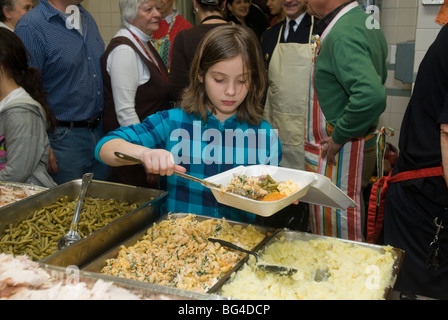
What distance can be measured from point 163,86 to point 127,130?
1.28 meters

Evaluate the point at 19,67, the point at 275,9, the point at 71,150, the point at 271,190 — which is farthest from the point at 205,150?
A: the point at 275,9

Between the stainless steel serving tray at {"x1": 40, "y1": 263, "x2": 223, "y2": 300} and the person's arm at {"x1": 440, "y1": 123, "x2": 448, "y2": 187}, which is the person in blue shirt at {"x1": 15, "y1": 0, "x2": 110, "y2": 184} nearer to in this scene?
the stainless steel serving tray at {"x1": 40, "y1": 263, "x2": 223, "y2": 300}

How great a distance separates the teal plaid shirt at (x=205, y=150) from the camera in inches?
80.4

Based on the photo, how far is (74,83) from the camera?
3037 millimetres

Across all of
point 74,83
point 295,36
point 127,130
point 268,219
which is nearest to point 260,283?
point 127,130

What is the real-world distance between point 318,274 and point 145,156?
73 centimetres

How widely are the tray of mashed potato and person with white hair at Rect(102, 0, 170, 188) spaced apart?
153cm

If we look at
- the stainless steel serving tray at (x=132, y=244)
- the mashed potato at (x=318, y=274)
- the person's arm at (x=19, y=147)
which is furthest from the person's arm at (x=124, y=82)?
the mashed potato at (x=318, y=274)

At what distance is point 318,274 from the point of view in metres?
1.46

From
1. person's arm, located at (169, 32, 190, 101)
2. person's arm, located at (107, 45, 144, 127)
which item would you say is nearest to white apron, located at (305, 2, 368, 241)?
person's arm, located at (169, 32, 190, 101)

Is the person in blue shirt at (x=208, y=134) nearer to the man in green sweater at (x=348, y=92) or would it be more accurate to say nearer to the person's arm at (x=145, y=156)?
the person's arm at (x=145, y=156)

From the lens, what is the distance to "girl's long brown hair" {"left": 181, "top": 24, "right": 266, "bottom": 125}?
190 centimetres
